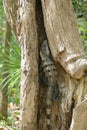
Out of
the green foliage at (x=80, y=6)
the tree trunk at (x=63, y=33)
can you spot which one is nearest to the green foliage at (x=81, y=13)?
the green foliage at (x=80, y=6)

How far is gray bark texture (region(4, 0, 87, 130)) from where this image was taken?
1.56 meters

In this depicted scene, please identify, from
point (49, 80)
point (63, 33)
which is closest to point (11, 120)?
point (49, 80)

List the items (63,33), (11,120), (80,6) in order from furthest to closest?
1. (11,120)
2. (80,6)
3. (63,33)

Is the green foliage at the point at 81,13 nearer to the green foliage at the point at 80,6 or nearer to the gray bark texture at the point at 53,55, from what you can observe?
the green foliage at the point at 80,6

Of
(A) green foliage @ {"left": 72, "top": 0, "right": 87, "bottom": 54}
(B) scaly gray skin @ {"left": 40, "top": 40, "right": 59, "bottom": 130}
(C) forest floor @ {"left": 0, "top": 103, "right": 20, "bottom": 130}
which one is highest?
(A) green foliage @ {"left": 72, "top": 0, "right": 87, "bottom": 54}

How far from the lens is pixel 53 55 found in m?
1.62

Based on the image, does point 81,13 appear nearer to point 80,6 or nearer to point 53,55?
point 80,6

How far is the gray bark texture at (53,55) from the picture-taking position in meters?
1.56

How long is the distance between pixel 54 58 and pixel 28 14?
0.28 metres

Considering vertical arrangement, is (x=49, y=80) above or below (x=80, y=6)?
below

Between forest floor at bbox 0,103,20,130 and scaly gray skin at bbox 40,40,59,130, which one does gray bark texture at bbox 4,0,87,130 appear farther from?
forest floor at bbox 0,103,20,130

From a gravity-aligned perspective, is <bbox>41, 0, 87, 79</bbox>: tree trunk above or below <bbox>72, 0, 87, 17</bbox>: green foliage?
below

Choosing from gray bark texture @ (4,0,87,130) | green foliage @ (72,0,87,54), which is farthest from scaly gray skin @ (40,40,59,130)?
green foliage @ (72,0,87,54)

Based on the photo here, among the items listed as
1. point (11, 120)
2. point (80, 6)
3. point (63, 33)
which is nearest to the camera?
point (63, 33)
